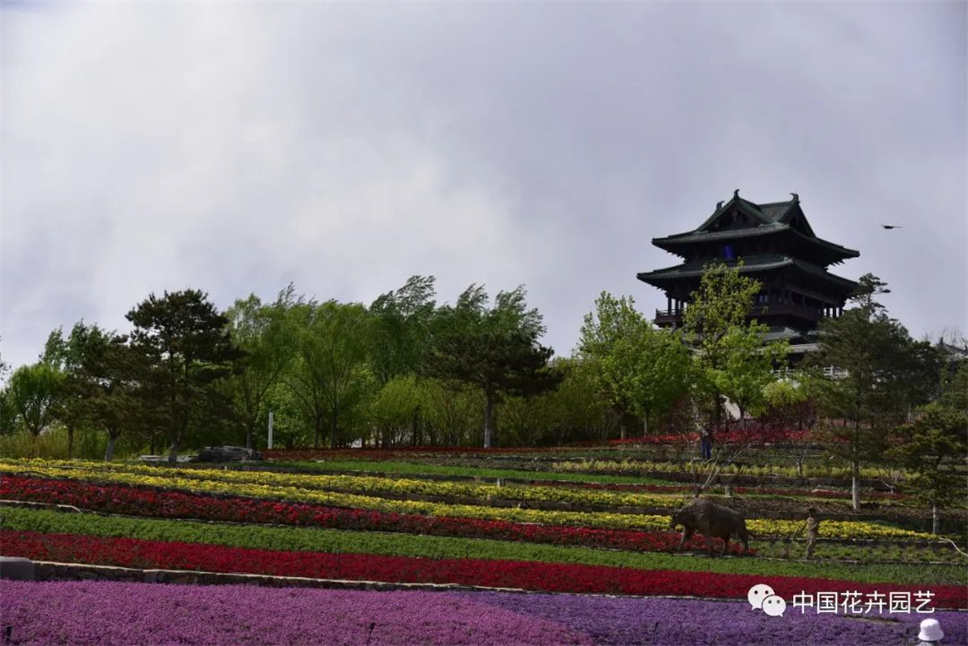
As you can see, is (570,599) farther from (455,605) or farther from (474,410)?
(474,410)

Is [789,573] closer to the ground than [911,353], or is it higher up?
A: closer to the ground

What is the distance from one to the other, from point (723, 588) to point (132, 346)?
21964 mm

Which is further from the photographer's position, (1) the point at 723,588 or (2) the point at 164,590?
(1) the point at 723,588

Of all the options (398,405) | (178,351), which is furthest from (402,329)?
(178,351)

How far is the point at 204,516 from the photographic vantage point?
19078 mm

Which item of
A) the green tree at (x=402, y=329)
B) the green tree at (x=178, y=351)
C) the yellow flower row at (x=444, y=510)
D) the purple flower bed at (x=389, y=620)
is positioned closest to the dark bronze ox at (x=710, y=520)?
the yellow flower row at (x=444, y=510)

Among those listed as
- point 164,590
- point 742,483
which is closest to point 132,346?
point 742,483

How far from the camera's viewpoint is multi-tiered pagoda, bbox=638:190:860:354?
6066 cm

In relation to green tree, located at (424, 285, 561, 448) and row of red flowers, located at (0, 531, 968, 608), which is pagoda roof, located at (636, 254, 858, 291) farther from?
row of red flowers, located at (0, 531, 968, 608)

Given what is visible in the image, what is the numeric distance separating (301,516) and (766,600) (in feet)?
30.4

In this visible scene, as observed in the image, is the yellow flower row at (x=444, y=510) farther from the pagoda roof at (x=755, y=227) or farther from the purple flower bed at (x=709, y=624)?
the pagoda roof at (x=755, y=227)

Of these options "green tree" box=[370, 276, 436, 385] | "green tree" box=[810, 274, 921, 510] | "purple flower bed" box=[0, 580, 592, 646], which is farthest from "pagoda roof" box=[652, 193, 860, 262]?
"purple flower bed" box=[0, 580, 592, 646]

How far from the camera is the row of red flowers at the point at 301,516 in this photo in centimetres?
1909

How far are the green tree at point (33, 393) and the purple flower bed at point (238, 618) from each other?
33202mm
